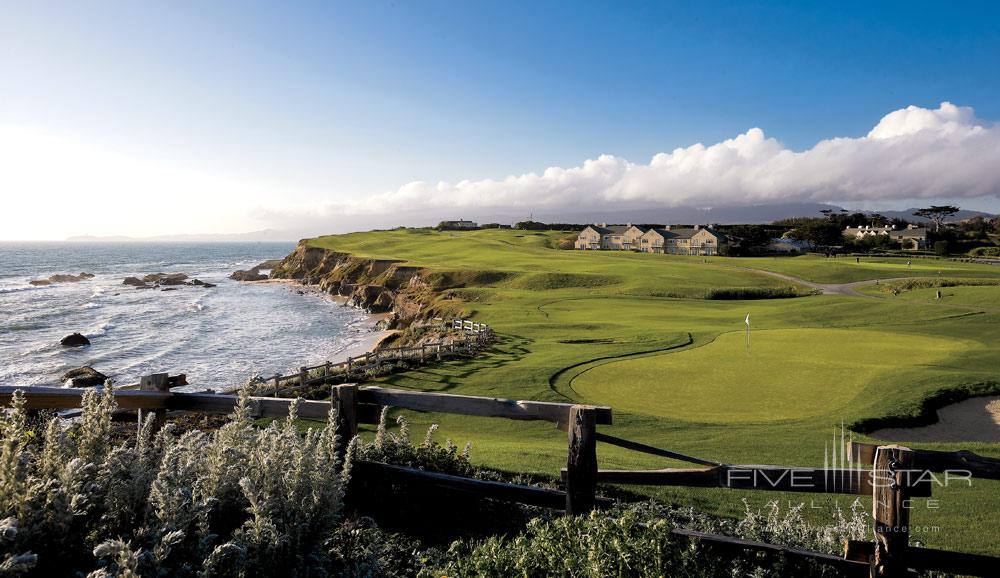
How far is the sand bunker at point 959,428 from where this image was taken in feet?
51.2

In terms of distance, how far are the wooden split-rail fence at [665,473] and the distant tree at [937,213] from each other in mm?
182862

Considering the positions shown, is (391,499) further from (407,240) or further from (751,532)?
(407,240)

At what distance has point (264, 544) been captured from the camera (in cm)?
438

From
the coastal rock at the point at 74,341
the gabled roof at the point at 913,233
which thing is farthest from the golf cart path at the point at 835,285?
the gabled roof at the point at 913,233

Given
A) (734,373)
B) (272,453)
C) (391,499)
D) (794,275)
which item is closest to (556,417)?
(391,499)

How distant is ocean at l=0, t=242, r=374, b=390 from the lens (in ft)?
110

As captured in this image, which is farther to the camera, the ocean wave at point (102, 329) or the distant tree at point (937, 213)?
the distant tree at point (937, 213)

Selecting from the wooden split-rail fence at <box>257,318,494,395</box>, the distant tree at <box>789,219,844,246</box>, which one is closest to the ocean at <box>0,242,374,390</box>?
the wooden split-rail fence at <box>257,318,494,395</box>

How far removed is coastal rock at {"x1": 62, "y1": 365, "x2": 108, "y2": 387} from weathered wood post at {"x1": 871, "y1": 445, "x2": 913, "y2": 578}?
32.1 metres

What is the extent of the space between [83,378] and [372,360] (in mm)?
16782

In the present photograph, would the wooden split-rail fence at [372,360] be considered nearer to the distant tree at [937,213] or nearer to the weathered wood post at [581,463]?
the weathered wood post at [581,463]

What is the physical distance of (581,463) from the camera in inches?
241

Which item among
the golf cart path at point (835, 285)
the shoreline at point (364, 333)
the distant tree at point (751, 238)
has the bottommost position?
the shoreline at point (364, 333)

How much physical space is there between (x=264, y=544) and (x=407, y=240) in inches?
4512
